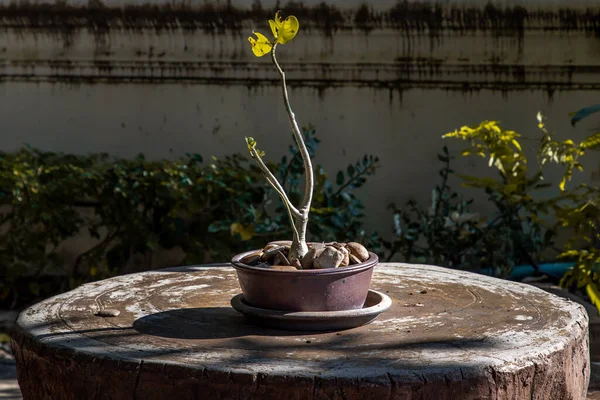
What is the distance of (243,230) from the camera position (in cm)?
449

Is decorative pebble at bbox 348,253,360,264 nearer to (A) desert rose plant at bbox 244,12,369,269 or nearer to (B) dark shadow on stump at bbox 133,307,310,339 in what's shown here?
(A) desert rose plant at bbox 244,12,369,269

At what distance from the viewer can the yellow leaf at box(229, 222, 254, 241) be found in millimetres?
4469

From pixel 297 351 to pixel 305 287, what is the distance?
198 mm

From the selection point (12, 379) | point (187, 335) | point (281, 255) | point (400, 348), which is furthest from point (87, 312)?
point (12, 379)

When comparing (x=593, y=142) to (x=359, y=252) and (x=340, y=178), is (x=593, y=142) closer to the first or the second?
(x=340, y=178)

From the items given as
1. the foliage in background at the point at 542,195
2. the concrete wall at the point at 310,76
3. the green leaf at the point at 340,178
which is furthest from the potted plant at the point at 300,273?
the concrete wall at the point at 310,76

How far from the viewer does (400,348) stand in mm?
2018

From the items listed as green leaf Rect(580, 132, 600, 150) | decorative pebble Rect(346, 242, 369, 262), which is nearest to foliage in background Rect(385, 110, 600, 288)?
green leaf Rect(580, 132, 600, 150)

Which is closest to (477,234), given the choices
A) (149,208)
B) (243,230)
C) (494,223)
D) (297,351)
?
(494,223)

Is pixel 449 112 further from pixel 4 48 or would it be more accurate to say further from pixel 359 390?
pixel 359 390

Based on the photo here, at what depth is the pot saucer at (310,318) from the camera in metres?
2.15

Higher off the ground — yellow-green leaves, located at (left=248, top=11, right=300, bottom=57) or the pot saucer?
yellow-green leaves, located at (left=248, top=11, right=300, bottom=57)

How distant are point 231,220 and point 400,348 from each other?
8.70ft

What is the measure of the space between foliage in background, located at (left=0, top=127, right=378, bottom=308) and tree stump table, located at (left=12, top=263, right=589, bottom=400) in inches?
78.6
